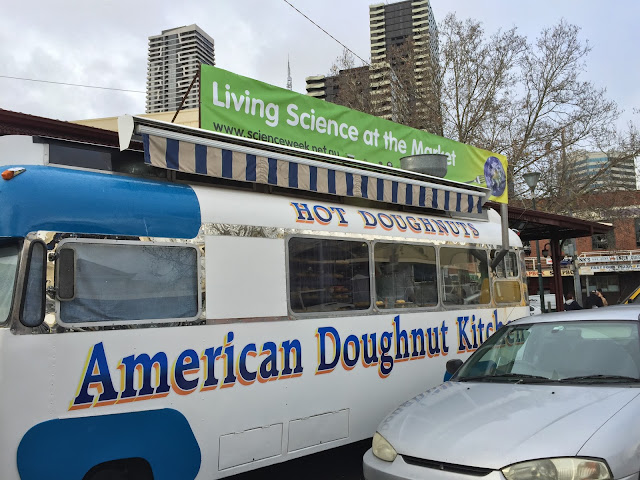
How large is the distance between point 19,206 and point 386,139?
21.2 feet

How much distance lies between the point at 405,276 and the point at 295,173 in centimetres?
178

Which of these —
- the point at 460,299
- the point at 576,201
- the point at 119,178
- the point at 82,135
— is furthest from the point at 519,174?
the point at 119,178

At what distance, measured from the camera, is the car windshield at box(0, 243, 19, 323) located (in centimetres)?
357

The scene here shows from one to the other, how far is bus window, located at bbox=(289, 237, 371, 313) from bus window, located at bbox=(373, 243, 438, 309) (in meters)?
0.21

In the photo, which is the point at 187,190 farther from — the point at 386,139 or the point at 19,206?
the point at 386,139

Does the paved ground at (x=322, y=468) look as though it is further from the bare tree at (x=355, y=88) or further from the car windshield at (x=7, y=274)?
the bare tree at (x=355, y=88)

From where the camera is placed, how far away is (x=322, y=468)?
→ 602 cm

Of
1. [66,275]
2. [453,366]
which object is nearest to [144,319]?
[66,275]

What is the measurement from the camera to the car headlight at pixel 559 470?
116 inches

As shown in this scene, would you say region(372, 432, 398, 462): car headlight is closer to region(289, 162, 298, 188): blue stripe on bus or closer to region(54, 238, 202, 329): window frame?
region(54, 238, 202, 329): window frame

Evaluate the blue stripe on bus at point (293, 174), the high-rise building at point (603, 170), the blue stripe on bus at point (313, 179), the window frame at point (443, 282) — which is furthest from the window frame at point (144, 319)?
the high-rise building at point (603, 170)

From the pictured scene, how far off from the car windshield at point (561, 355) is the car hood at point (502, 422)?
0.22 meters

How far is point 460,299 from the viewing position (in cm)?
686

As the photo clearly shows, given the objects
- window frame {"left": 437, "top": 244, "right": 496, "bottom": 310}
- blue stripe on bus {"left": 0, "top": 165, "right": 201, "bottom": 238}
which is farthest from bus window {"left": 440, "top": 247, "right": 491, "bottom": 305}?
blue stripe on bus {"left": 0, "top": 165, "right": 201, "bottom": 238}
